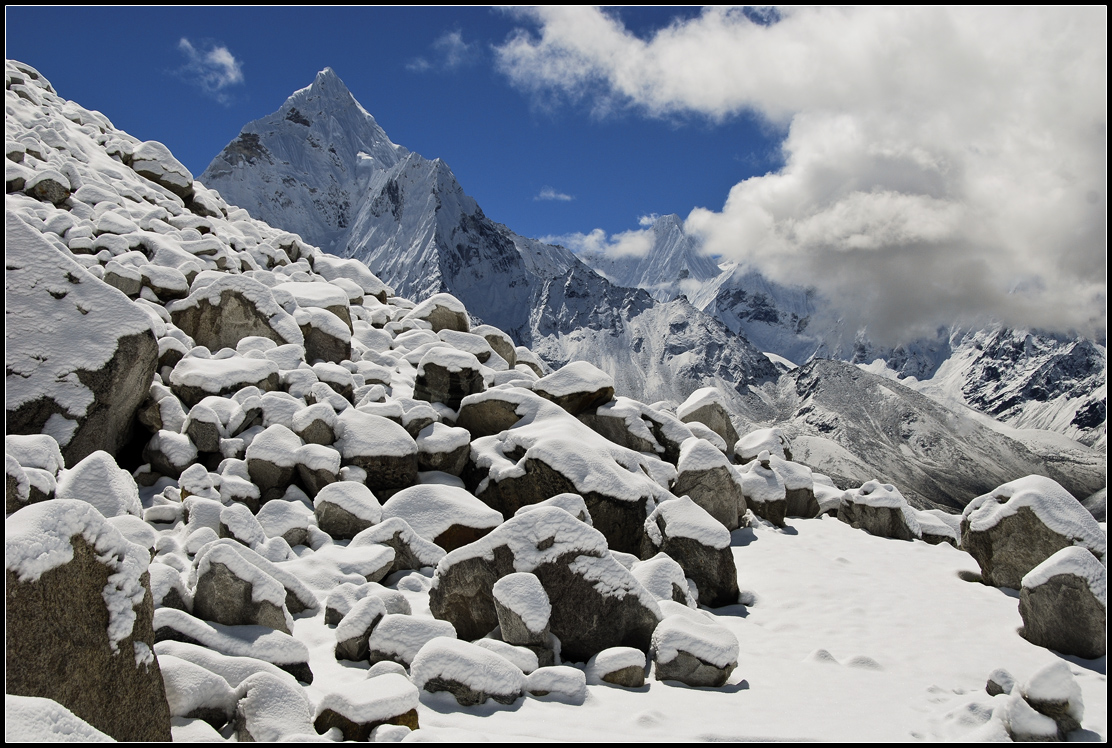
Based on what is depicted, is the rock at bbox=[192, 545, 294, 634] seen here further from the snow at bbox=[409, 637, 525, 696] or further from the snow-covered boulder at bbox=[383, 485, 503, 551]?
the snow-covered boulder at bbox=[383, 485, 503, 551]

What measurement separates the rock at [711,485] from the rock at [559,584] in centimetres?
840

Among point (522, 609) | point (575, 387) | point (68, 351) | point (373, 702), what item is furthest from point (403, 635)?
point (575, 387)

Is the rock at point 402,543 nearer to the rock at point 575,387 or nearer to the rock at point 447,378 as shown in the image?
the rock at point 447,378

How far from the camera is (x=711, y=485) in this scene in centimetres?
1702

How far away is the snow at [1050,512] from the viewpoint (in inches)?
509

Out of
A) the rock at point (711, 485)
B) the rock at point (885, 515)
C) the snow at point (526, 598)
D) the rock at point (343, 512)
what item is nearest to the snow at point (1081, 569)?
the rock at point (711, 485)

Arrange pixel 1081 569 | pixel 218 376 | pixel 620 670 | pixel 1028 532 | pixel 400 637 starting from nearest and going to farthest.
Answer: pixel 400 637
pixel 620 670
pixel 1081 569
pixel 1028 532
pixel 218 376

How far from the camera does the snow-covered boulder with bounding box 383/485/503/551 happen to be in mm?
11824

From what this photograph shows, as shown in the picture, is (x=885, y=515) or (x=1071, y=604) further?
(x=885, y=515)

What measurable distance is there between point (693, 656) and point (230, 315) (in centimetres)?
1552

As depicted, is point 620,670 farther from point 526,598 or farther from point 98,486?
point 98,486

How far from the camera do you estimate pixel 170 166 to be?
31.0 metres

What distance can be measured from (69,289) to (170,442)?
332cm

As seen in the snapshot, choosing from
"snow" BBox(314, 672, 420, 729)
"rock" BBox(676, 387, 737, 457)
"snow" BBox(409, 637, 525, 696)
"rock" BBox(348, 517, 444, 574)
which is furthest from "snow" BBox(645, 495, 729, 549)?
"rock" BBox(676, 387, 737, 457)
